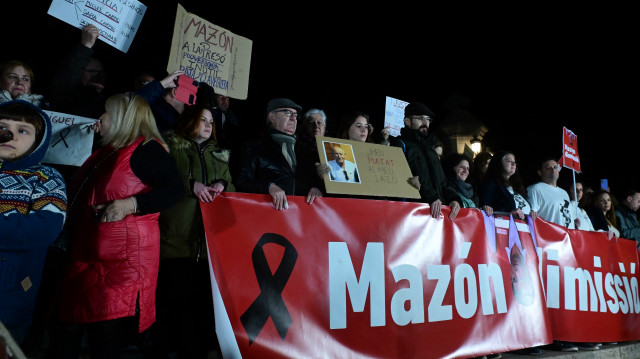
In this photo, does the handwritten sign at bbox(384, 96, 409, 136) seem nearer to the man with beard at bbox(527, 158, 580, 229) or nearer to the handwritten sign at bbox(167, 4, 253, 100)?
the man with beard at bbox(527, 158, 580, 229)

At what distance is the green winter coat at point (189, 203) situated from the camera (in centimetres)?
265

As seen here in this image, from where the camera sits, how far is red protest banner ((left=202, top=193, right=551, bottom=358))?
264cm

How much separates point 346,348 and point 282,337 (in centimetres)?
48

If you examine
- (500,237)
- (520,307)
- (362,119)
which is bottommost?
(520,307)

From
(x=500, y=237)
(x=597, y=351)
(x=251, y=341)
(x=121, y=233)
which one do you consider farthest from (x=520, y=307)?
(x=121, y=233)

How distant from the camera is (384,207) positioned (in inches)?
132

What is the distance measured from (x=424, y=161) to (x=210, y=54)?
210cm

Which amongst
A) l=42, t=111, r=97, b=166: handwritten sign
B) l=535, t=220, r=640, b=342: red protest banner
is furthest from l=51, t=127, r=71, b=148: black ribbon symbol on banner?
l=535, t=220, r=640, b=342: red protest banner

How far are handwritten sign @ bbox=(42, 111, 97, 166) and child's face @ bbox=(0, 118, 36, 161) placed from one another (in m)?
0.80

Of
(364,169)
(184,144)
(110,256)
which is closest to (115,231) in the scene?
(110,256)

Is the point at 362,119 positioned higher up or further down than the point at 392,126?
further down

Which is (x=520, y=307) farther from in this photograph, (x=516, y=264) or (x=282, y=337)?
(x=282, y=337)

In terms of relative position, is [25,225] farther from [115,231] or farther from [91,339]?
[91,339]

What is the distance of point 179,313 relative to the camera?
2.64m
